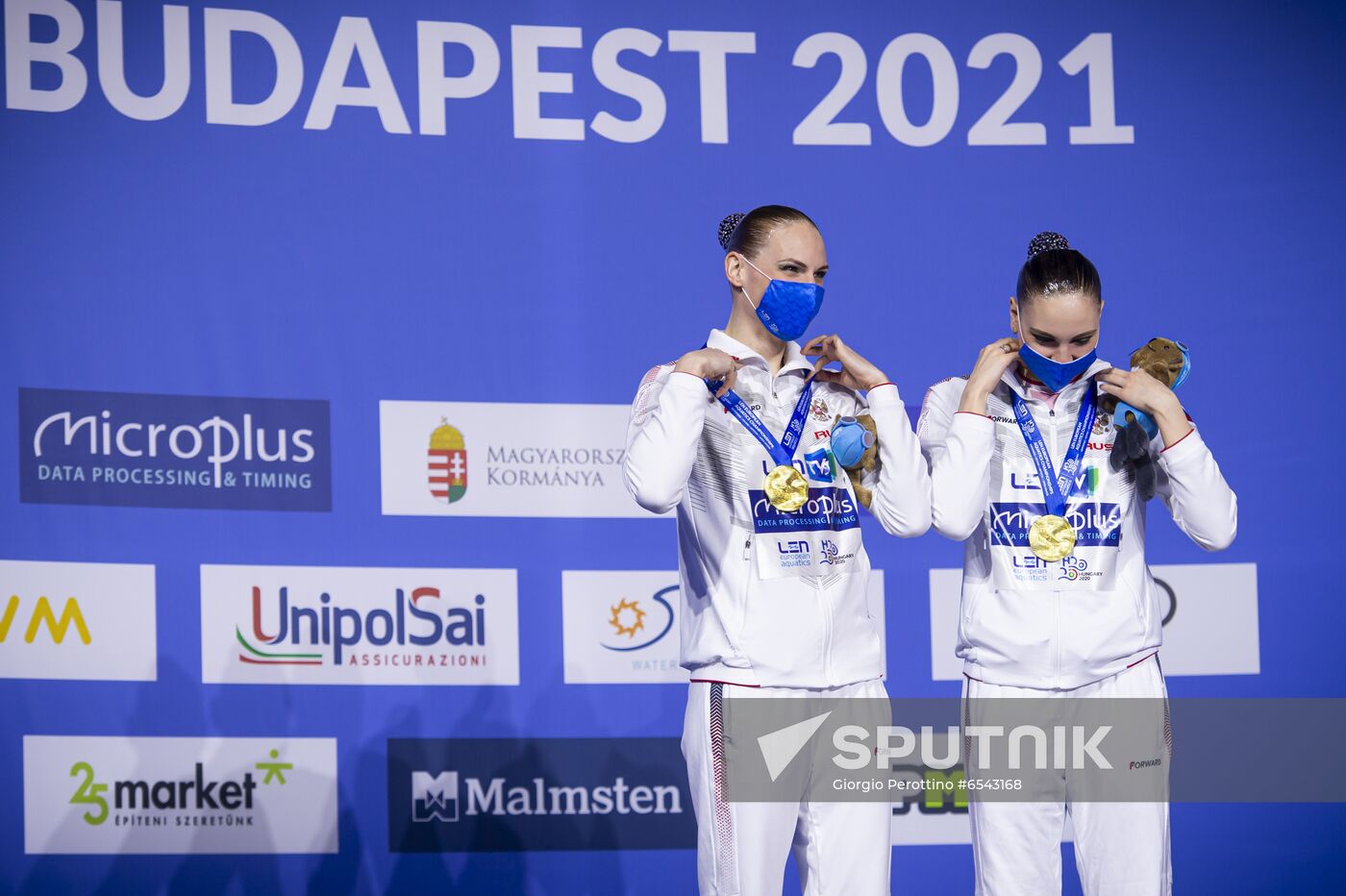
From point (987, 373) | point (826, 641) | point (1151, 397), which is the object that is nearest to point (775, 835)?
point (826, 641)

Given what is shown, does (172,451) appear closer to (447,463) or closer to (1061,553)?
(447,463)

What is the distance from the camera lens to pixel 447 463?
4035 mm

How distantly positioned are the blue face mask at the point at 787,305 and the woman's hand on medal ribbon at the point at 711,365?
108mm

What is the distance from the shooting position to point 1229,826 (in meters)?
4.19

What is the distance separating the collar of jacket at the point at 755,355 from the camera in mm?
2627

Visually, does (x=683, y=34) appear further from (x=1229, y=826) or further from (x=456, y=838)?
(x=1229, y=826)

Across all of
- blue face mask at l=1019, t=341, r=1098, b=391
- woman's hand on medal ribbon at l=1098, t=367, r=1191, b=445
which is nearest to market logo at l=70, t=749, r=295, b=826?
blue face mask at l=1019, t=341, r=1098, b=391

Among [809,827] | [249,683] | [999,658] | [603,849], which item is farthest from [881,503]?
[249,683]

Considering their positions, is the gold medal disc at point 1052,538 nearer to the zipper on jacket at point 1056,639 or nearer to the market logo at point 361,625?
the zipper on jacket at point 1056,639

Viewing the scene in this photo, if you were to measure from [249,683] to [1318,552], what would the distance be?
3.13 metres

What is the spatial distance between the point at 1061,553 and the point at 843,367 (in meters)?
0.53

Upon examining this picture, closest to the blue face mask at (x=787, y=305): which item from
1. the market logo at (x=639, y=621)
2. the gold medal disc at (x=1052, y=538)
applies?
the gold medal disc at (x=1052, y=538)

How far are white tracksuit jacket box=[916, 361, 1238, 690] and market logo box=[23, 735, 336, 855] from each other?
6.98ft

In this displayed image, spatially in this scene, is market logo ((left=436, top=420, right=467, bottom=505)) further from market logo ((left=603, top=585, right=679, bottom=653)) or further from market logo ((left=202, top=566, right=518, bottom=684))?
market logo ((left=603, top=585, right=679, bottom=653))
